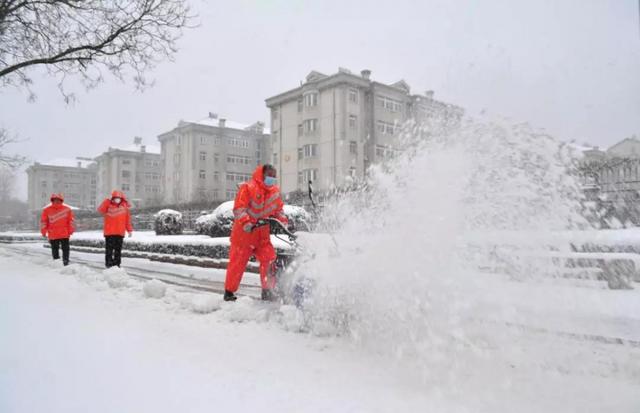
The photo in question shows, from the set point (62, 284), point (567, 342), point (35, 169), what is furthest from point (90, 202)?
point (567, 342)

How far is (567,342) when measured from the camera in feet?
13.9

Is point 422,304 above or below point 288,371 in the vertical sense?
above

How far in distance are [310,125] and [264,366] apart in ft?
108

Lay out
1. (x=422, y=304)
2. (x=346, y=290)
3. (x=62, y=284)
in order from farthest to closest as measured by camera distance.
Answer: (x=62, y=284), (x=346, y=290), (x=422, y=304)

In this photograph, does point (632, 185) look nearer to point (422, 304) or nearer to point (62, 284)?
point (422, 304)

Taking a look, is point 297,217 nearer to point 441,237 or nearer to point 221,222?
point 221,222

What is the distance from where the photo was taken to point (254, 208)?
221 inches

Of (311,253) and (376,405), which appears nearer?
(376,405)

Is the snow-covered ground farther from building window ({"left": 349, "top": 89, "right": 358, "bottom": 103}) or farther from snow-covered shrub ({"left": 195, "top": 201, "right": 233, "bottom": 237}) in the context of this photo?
building window ({"left": 349, "top": 89, "right": 358, "bottom": 103})

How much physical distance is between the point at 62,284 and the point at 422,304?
6236mm

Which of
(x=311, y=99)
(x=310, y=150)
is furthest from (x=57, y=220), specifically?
(x=311, y=99)

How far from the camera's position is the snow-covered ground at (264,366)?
9.14 ft

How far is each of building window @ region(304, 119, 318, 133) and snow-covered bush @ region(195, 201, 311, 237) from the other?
2131cm

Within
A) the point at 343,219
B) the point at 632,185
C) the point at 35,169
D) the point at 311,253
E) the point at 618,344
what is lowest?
the point at 618,344
